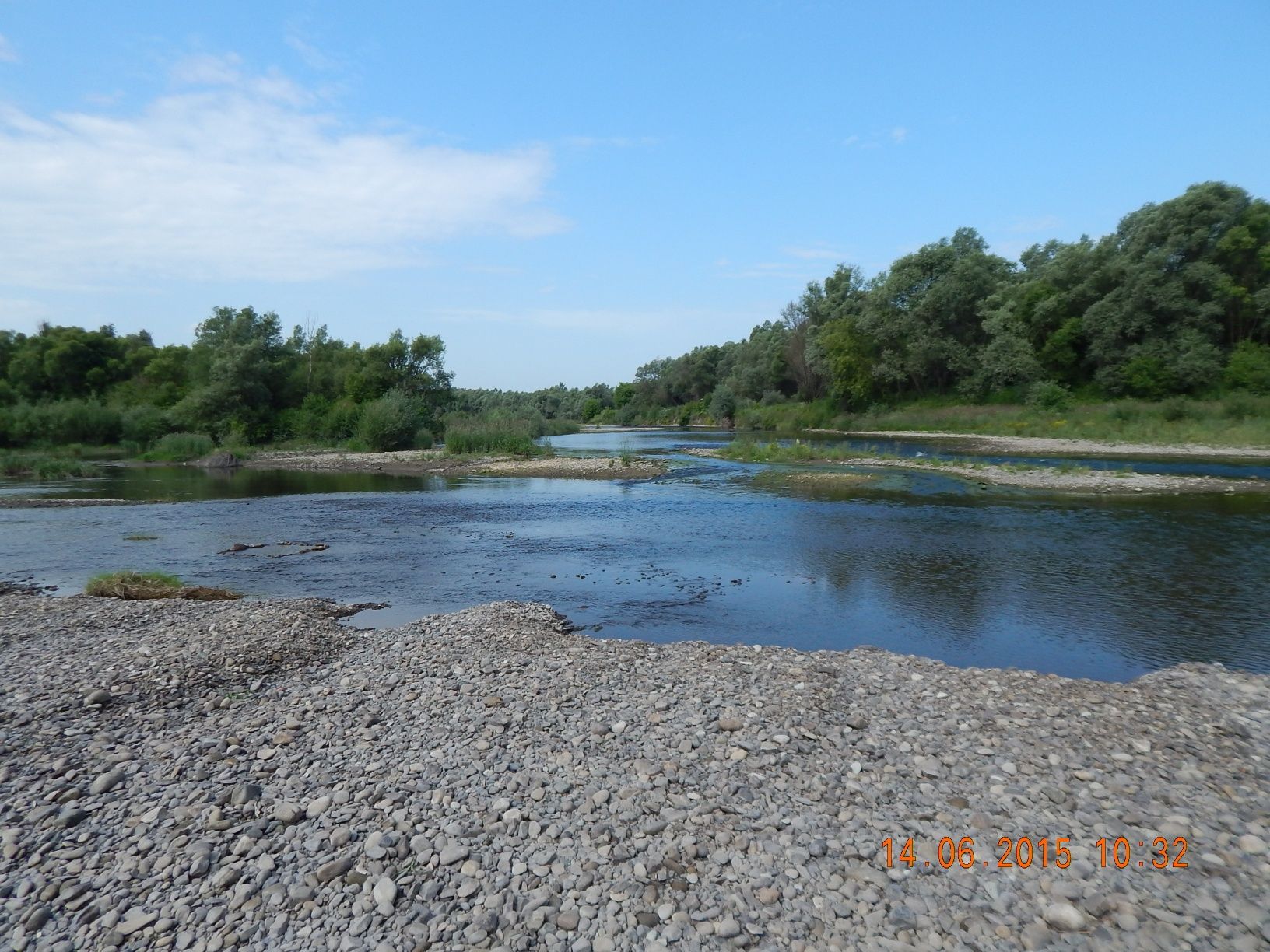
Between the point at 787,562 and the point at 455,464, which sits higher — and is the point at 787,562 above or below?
below

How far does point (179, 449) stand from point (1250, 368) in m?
83.7

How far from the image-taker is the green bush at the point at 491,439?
2244 inches

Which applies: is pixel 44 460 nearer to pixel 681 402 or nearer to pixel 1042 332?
pixel 1042 332

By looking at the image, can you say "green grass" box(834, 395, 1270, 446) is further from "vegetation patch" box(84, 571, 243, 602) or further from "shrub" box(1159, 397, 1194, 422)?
"vegetation patch" box(84, 571, 243, 602)

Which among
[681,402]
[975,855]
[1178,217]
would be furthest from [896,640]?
[681,402]

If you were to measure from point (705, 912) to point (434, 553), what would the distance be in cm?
1702

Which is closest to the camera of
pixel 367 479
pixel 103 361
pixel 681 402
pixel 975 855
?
pixel 975 855

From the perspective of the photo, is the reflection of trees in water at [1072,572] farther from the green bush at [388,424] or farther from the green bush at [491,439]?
the green bush at [388,424]

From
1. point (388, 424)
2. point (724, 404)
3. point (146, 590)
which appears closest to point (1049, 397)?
point (724, 404)

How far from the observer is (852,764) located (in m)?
6.93

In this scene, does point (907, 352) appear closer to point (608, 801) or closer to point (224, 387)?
point (224, 387)

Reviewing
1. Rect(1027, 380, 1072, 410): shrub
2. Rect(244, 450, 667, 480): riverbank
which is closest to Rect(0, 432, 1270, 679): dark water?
Rect(244, 450, 667, 480): riverbank

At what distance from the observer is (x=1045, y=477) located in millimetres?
33625

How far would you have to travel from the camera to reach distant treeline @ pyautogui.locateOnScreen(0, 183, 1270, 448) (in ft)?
184
